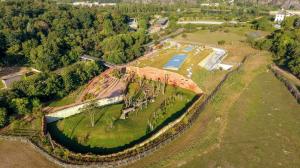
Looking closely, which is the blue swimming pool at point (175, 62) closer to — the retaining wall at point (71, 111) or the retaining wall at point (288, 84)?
Result: the retaining wall at point (71, 111)

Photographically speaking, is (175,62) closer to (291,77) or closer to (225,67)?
(225,67)

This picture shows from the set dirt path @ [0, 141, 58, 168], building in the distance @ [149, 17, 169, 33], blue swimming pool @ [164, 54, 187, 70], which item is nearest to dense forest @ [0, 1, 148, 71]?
blue swimming pool @ [164, 54, 187, 70]

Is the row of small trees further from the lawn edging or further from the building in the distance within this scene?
the building in the distance

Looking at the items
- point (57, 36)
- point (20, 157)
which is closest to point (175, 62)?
point (57, 36)

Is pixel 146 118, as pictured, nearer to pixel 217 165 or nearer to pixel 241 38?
pixel 217 165

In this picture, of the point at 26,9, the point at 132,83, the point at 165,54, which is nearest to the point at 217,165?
the point at 132,83

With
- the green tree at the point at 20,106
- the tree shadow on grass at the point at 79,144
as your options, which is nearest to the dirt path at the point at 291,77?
the tree shadow on grass at the point at 79,144

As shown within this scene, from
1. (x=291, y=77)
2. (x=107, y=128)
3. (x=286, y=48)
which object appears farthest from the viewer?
(x=286, y=48)
